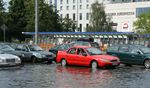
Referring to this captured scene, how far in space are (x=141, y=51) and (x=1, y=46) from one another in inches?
375

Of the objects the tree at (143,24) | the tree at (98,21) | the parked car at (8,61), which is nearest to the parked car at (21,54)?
the parked car at (8,61)

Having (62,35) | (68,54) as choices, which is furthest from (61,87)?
(62,35)

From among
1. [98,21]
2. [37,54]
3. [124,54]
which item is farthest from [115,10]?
[124,54]

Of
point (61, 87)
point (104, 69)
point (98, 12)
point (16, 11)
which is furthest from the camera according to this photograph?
point (98, 12)

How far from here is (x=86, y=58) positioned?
982 inches

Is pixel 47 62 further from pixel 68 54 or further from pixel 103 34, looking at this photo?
pixel 103 34

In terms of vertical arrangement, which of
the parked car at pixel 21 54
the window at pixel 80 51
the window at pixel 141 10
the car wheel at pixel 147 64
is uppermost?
the window at pixel 141 10

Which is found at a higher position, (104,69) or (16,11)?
(16,11)

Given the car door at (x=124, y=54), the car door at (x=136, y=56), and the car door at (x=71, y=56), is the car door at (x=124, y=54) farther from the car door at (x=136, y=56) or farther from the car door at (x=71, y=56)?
the car door at (x=71, y=56)

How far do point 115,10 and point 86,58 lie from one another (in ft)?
351

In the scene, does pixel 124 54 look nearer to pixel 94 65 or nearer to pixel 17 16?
pixel 94 65

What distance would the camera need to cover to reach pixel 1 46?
2788 cm

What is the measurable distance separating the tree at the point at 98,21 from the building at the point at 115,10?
15.4 feet

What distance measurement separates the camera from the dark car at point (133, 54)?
1023 inches
